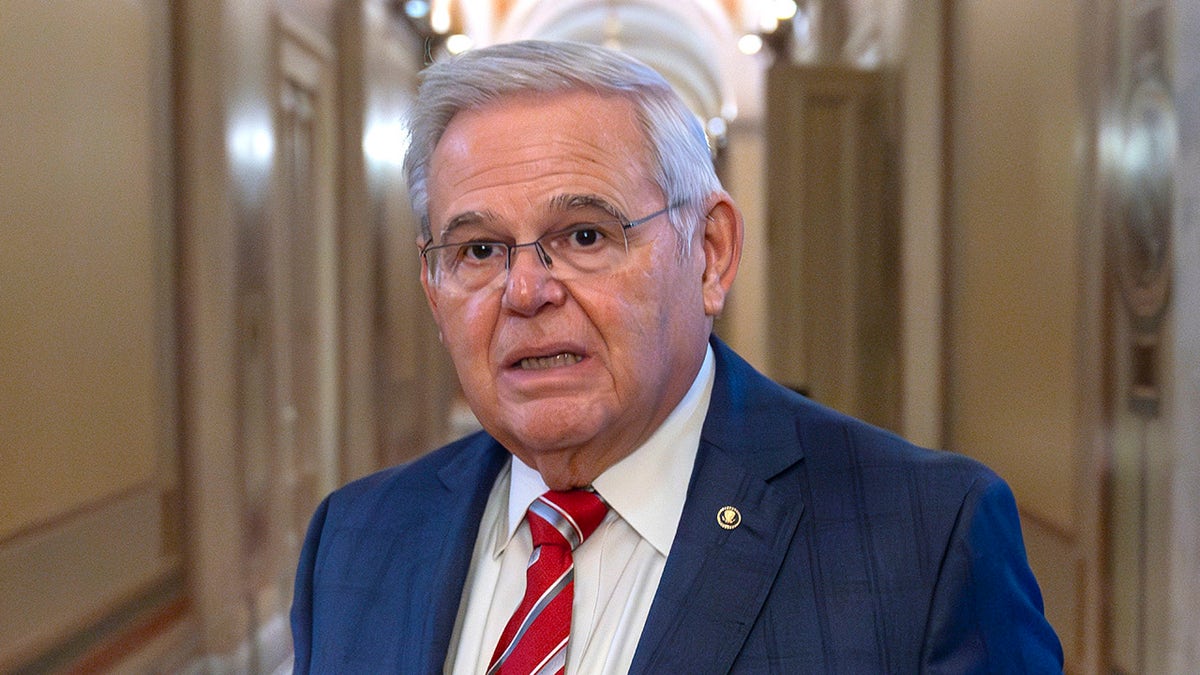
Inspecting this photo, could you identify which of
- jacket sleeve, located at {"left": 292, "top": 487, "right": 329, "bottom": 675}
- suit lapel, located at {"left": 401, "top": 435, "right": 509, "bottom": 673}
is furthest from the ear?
jacket sleeve, located at {"left": 292, "top": 487, "right": 329, "bottom": 675}

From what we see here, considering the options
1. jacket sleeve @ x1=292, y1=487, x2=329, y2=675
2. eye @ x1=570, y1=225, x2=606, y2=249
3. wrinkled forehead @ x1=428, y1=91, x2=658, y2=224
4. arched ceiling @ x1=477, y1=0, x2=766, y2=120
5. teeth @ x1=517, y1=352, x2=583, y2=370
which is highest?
arched ceiling @ x1=477, y1=0, x2=766, y2=120

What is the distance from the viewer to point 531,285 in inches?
60.6

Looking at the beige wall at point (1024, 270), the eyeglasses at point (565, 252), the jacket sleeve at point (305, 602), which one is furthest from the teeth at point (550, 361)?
the beige wall at point (1024, 270)

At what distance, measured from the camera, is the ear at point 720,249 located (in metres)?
1.75

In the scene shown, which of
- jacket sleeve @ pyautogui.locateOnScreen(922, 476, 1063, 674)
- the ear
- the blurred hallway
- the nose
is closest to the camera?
jacket sleeve @ pyautogui.locateOnScreen(922, 476, 1063, 674)

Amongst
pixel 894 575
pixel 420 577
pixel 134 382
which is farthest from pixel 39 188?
pixel 894 575

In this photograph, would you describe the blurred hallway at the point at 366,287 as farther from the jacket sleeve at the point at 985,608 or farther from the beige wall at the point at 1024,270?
the jacket sleeve at the point at 985,608

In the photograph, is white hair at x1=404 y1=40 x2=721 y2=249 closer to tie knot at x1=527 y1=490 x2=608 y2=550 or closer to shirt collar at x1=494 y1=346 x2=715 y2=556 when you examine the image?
shirt collar at x1=494 y1=346 x2=715 y2=556

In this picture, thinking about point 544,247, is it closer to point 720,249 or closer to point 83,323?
point 720,249

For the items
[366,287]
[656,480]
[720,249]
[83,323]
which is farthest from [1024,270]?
[366,287]

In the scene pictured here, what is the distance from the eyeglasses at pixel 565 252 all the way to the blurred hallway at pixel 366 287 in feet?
5.38

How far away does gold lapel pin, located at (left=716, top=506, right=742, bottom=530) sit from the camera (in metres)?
1.55

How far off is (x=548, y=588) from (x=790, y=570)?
0.34 m

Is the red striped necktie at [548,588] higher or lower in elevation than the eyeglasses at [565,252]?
lower
